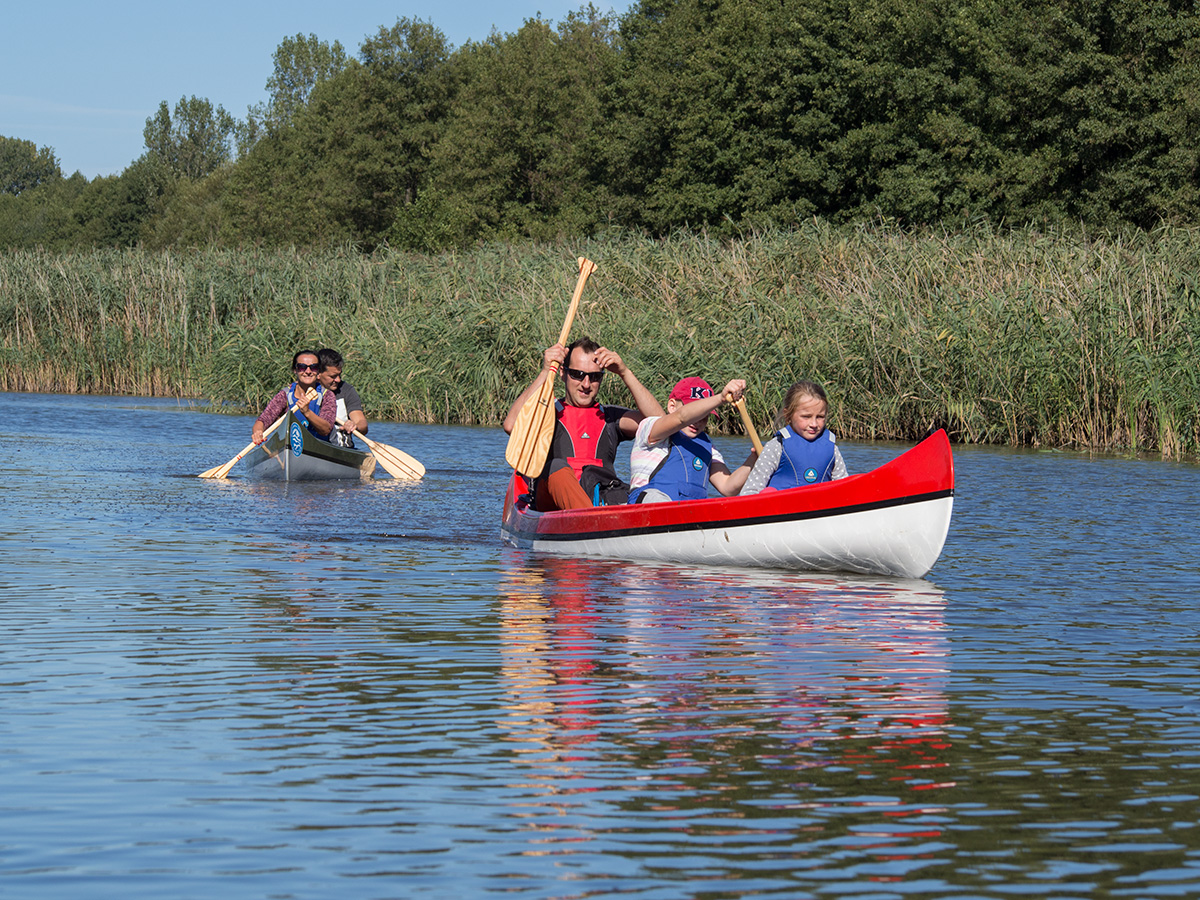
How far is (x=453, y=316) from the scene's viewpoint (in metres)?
20.2

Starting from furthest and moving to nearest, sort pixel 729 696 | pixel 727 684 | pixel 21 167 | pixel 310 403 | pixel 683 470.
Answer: pixel 21 167 < pixel 310 403 < pixel 683 470 < pixel 727 684 < pixel 729 696

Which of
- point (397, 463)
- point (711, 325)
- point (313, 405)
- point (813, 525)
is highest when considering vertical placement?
point (711, 325)

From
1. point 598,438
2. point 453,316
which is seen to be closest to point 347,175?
point 453,316

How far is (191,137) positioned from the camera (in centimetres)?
11625

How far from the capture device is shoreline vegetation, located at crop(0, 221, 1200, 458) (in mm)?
15430

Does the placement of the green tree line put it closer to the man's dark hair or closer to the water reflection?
the man's dark hair

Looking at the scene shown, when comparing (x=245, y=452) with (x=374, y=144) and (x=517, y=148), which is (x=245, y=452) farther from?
(x=374, y=144)

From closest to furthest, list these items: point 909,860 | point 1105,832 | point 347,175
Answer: point 909,860 < point 1105,832 < point 347,175

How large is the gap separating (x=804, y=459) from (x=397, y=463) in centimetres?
615

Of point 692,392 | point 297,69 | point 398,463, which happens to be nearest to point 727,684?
point 692,392

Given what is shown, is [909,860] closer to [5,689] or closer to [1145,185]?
[5,689]

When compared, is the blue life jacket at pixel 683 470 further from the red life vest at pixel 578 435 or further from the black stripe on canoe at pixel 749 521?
the red life vest at pixel 578 435

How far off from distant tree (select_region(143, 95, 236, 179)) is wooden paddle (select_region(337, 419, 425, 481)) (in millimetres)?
104840

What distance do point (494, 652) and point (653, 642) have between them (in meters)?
0.64
